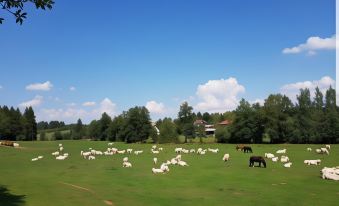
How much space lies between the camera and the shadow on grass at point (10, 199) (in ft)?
75.2

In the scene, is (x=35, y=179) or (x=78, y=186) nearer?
(x=78, y=186)

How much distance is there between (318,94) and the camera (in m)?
127

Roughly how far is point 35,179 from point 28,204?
11.7 metres

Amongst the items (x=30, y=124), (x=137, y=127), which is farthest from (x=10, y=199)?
(x=30, y=124)

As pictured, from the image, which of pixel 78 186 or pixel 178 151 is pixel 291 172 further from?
pixel 178 151

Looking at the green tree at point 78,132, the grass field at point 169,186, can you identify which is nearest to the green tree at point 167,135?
the grass field at point 169,186

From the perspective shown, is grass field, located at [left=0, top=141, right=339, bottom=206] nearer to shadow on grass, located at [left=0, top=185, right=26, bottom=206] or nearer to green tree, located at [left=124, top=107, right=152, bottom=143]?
shadow on grass, located at [left=0, top=185, right=26, bottom=206]

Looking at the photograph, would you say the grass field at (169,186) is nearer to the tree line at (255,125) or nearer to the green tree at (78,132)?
the tree line at (255,125)

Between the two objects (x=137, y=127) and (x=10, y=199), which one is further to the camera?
(x=137, y=127)

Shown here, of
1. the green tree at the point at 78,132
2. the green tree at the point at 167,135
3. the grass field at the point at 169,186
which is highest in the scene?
the green tree at the point at 78,132

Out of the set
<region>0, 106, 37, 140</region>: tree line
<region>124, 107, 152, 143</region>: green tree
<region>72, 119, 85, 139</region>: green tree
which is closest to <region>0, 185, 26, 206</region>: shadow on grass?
<region>124, 107, 152, 143</region>: green tree

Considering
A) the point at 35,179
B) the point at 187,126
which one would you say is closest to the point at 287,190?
the point at 35,179

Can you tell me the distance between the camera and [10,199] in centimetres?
2438

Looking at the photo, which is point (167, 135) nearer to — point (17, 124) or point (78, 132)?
point (17, 124)
